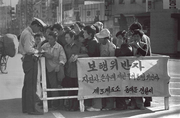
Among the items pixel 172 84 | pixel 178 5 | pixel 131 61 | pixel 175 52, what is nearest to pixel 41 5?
pixel 172 84

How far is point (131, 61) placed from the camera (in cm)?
743

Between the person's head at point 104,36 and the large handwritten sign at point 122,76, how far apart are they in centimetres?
41

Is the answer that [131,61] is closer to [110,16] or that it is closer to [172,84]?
[172,84]

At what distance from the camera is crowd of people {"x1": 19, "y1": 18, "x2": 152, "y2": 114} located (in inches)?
287

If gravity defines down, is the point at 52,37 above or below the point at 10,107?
above

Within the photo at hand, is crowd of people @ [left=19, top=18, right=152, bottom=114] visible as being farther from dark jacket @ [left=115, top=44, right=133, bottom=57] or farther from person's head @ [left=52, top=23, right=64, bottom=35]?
person's head @ [left=52, top=23, right=64, bottom=35]

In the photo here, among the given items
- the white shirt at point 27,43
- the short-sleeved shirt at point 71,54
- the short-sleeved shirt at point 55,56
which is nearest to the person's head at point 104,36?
the short-sleeved shirt at point 71,54

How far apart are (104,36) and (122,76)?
860mm

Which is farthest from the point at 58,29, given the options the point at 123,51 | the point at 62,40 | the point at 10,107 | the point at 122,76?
the point at 10,107

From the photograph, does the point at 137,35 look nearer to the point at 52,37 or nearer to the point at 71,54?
the point at 71,54

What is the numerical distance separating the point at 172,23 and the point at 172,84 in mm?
21158

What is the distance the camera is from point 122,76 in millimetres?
7480

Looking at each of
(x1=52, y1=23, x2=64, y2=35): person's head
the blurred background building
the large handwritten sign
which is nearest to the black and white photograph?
the large handwritten sign

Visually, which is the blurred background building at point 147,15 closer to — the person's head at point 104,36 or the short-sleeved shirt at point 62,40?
the short-sleeved shirt at point 62,40
